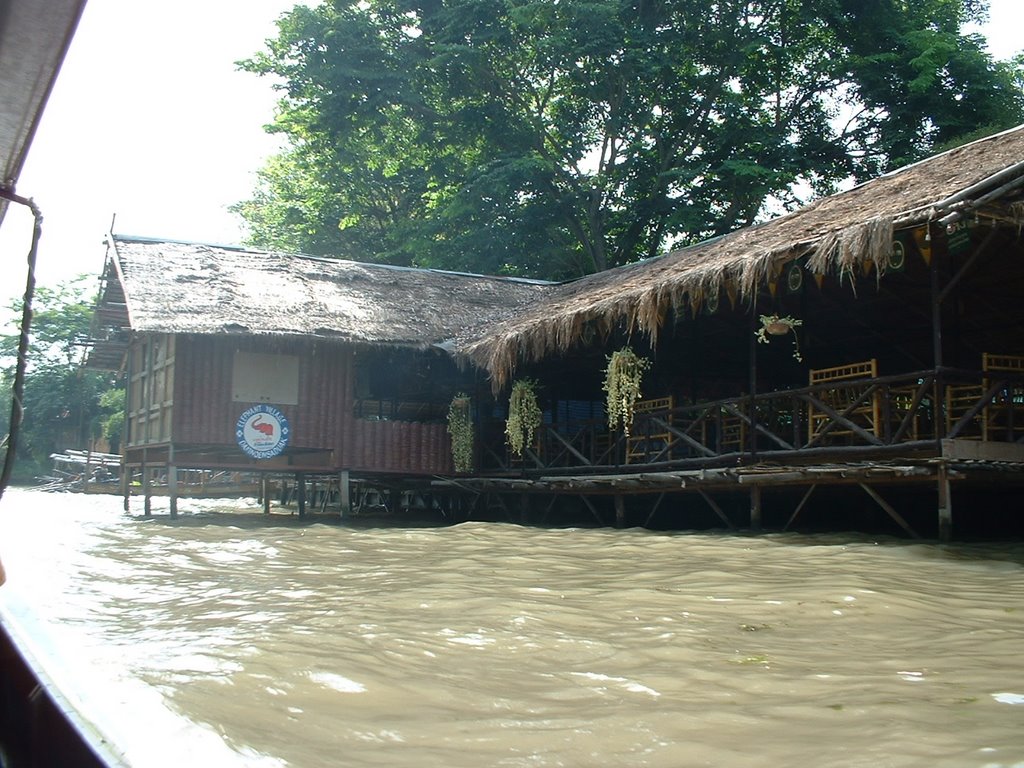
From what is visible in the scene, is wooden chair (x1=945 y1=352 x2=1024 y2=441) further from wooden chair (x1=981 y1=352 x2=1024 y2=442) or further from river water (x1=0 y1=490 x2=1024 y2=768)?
river water (x1=0 y1=490 x2=1024 y2=768)

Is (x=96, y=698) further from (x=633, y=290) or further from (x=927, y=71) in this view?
(x=927, y=71)

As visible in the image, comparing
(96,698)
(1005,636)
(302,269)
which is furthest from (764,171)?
(96,698)

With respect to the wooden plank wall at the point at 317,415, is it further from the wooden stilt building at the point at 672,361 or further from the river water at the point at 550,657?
the river water at the point at 550,657

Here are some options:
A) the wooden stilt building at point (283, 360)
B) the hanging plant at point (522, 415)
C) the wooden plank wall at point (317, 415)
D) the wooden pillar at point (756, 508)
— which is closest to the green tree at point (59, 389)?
the wooden stilt building at point (283, 360)

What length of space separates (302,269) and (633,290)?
278 inches

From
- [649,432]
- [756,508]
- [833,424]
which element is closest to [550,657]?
[833,424]

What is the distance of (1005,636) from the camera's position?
461 cm

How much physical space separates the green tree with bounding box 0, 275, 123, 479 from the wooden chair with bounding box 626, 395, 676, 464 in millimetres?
25185

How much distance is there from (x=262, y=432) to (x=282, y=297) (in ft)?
6.85

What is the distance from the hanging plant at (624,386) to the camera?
12.5m

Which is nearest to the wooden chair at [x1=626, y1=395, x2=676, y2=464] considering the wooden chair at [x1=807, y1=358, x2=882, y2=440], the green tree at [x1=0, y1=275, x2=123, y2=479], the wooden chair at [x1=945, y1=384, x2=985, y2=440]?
the wooden chair at [x1=807, y1=358, x2=882, y2=440]

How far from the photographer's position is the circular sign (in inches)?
576

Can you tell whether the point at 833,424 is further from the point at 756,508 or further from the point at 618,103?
the point at 618,103

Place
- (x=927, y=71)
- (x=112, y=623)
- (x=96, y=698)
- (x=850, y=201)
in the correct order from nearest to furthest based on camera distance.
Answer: (x=96, y=698), (x=112, y=623), (x=850, y=201), (x=927, y=71)
